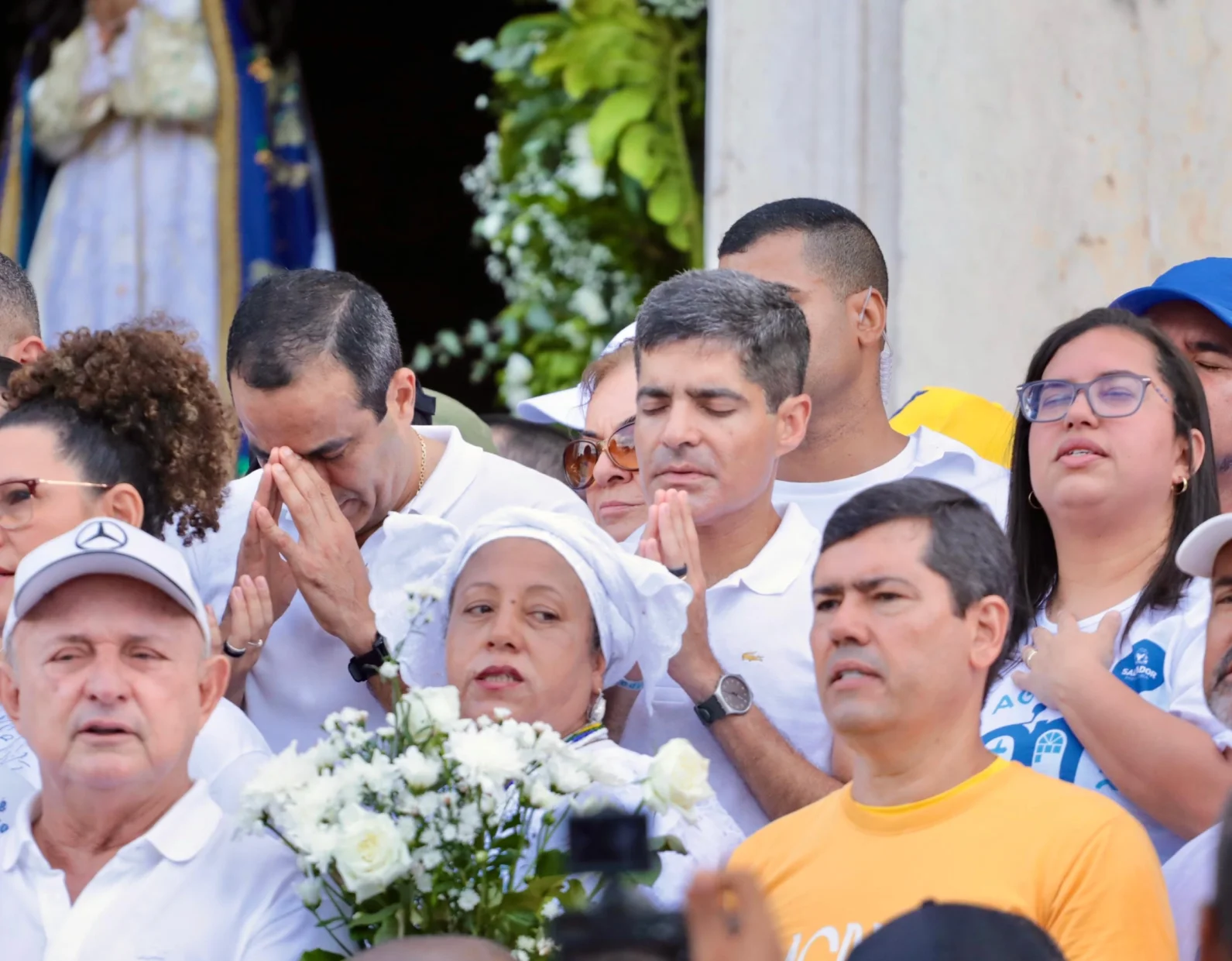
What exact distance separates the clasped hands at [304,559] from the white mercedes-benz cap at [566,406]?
3.32 ft

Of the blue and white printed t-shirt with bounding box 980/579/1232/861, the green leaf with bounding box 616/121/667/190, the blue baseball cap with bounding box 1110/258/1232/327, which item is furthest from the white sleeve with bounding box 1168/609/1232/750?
the green leaf with bounding box 616/121/667/190

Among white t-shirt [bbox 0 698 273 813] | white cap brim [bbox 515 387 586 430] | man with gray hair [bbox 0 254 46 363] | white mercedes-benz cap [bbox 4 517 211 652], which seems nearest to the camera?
white mercedes-benz cap [bbox 4 517 211 652]

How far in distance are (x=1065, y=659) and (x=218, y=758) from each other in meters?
1.51

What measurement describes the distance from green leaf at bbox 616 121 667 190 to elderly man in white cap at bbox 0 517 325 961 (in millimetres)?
3810

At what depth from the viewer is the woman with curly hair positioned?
406cm

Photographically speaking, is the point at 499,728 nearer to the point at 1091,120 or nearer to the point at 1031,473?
the point at 1031,473

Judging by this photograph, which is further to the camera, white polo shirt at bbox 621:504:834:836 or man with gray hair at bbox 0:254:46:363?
man with gray hair at bbox 0:254:46:363

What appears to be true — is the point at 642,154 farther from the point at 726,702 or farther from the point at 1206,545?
the point at 1206,545

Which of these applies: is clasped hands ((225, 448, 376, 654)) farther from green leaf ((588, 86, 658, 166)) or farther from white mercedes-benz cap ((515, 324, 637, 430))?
green leaf ((588, 86, 658, 166))

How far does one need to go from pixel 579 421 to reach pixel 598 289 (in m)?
1.96

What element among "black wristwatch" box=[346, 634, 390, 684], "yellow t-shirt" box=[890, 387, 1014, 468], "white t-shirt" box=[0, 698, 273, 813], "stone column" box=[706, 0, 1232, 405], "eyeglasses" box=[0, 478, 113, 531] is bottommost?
"white t-shirt" box=[0, 698, 273, 813]

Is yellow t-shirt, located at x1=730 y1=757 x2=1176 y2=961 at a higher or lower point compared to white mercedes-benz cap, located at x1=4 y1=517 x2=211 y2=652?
lower

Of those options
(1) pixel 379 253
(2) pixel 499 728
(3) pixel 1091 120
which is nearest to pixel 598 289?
(1) pixel 379 253

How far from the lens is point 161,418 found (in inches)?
165
